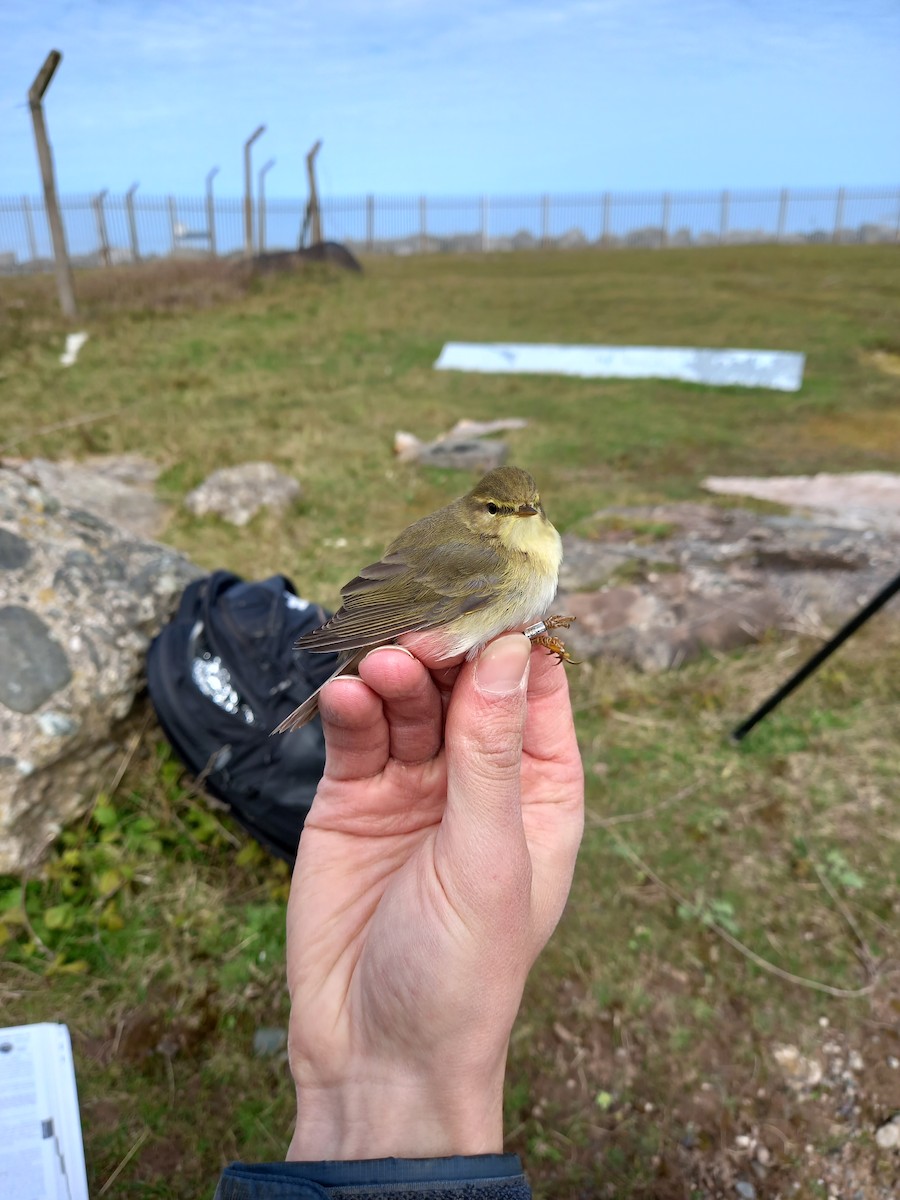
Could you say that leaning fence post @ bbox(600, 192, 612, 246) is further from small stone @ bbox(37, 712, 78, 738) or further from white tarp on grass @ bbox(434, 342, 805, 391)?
small stone @ bbox(37, 712, 78, 738)

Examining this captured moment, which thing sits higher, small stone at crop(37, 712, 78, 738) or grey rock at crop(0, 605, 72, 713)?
grey rock at crop(0, 605, 72, 713)

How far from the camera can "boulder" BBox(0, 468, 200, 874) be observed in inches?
139

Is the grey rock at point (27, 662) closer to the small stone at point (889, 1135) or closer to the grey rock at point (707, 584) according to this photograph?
the grey rock at point (707, 584)

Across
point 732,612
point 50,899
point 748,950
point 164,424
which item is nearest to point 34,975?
point 50,899

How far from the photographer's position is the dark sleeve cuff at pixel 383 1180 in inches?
64.3

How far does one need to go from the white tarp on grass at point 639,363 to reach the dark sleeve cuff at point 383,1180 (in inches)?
576

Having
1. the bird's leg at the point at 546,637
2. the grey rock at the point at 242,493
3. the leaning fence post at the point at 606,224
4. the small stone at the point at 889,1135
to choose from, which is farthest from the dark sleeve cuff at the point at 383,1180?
the leaning fence post at the point at 606,224

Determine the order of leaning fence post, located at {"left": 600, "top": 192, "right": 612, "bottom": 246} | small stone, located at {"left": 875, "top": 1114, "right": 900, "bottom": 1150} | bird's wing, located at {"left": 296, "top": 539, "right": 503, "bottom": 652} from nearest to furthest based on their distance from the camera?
bird's wing, located at {"left": 296, "top": 539, "right": 503, "bottom": 652}
small stone, located at {"left": 875, "top": 1114, "right": 900, "bottom": 1150}
leaning fence post, located at {"left": 600, "top": 192, "right": 612, "bottom": 246}

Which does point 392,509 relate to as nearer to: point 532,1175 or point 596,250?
point 532,1175

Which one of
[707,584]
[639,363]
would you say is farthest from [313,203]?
[707,584]

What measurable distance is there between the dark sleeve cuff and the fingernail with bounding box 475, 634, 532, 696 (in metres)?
1.01

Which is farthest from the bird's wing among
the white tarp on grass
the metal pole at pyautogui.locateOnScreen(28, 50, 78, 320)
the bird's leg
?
the metal pole at pyautogui.locateOnScreen(28, 50, 78, 320)

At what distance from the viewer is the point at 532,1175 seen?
2.91 meters

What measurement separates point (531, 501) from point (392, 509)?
21.1 feet
